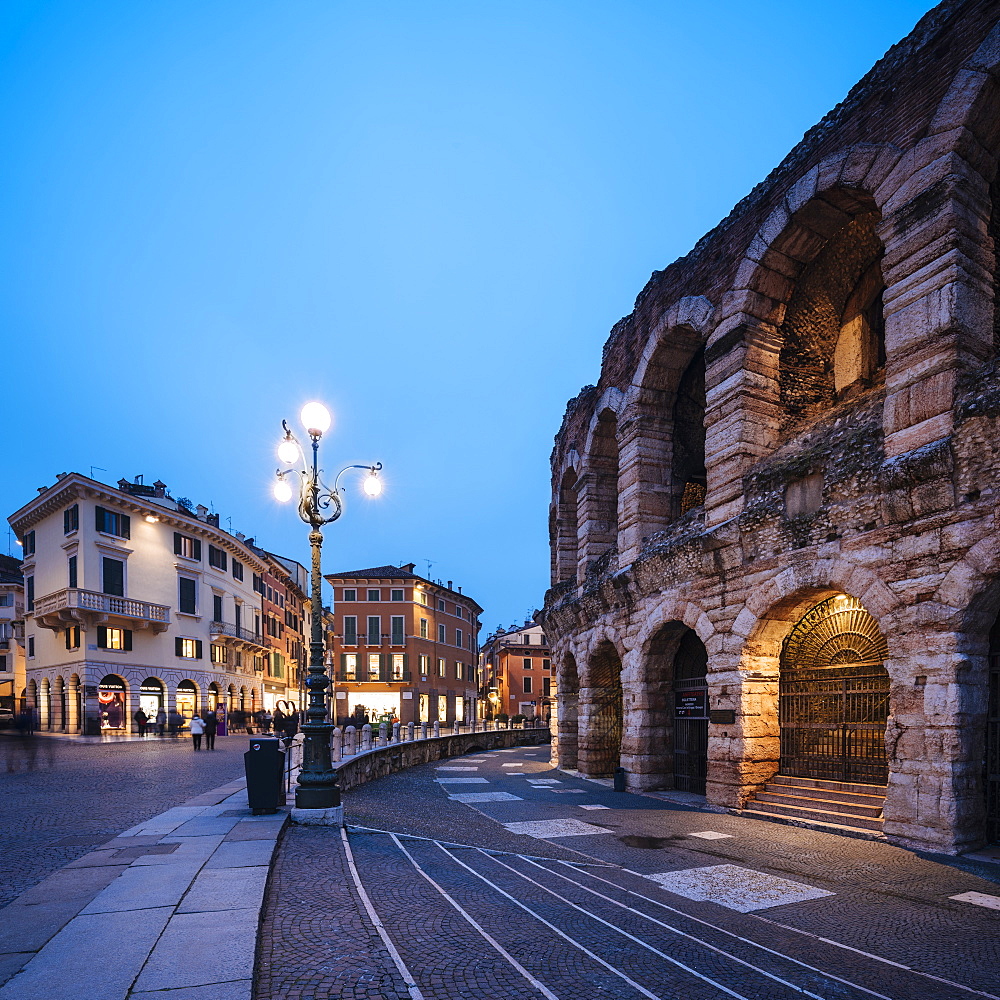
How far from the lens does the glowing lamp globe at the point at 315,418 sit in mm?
9781

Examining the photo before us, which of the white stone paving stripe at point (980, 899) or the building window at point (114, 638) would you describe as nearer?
the white stone paving stripe at point (980, 899)

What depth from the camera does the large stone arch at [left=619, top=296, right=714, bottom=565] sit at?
15.5 metres

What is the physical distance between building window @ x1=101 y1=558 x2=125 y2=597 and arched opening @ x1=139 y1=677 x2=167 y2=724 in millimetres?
4907

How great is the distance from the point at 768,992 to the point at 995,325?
→ 930 cm

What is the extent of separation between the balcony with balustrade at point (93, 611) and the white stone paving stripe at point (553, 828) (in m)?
27.3

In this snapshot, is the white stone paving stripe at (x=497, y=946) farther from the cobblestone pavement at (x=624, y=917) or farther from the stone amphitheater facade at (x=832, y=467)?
the stone amphitheater facade at (x=832, y=467)

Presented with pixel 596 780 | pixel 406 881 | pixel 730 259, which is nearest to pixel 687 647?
pixel 596 780

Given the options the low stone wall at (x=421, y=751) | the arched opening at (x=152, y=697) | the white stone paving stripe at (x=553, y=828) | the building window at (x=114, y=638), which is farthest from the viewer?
the arched opening at (x=152, y=697)

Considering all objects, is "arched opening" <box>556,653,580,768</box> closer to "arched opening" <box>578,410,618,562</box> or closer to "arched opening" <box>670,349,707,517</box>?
"arched opening" <box>578,410,618,562</box>

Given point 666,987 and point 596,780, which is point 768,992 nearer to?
point 666,987

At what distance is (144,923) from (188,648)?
119 ft

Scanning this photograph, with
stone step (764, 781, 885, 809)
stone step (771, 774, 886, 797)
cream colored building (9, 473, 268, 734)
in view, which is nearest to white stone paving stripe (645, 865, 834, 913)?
stone step (764, 781, 885, 809)

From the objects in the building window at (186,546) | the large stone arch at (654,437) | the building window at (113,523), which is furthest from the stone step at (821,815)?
the building window at (186,546)

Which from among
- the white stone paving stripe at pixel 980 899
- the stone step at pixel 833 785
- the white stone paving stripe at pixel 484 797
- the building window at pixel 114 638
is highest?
the white stone paving stripe at pixel 980 899
